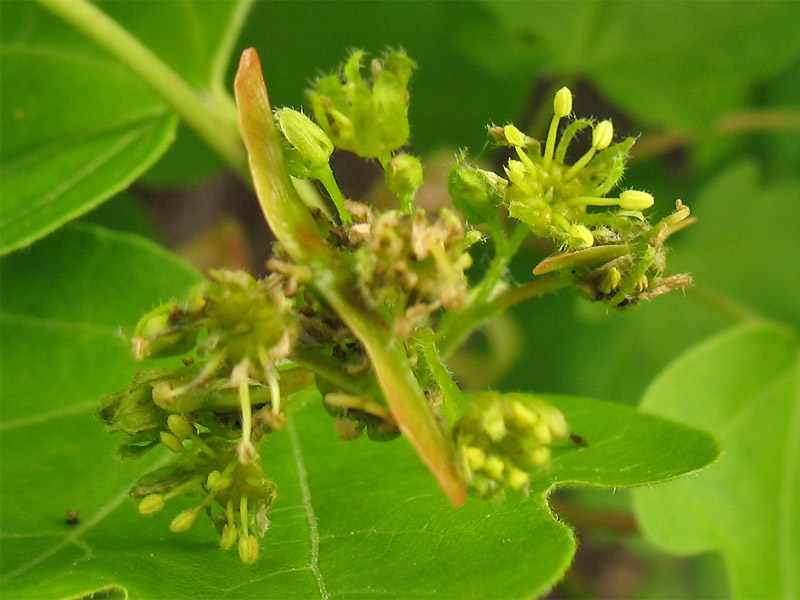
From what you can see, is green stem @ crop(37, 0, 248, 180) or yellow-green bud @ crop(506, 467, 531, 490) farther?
green stem @ crop(37, 0, 248, 180)

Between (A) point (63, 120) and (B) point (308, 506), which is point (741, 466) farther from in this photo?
(A) point (63, 120)

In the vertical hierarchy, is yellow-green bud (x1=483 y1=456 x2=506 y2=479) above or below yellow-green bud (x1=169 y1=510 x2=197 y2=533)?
below

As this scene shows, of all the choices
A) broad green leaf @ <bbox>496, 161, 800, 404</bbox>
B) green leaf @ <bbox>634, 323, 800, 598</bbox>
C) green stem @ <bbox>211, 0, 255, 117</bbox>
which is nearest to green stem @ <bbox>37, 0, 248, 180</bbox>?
green stem @ <bbox>211, 0, 255, 117</bbox>

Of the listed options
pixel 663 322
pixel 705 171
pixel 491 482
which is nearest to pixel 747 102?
pixel 705 171

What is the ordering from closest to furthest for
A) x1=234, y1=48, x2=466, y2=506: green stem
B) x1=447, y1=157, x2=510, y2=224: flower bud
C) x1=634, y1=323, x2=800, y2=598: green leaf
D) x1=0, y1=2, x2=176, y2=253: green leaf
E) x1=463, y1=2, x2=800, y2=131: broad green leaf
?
x1=234, y1=48, x2=466, y2=506: green stem < x1=447, y1=157, x2=510, y2=224: flower bud < x1=0, y1=2, x2=176, y2=253: green leaf < x1=634, y1=323, x2=800, y2=598: green leaf < x1=463, y1=2, x2=800, y2=131: broad green leaf

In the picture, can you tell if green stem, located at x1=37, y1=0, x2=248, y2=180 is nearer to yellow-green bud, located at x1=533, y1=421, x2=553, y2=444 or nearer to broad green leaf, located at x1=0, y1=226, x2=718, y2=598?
broad green leaf, located at x1=0, y1=226, x2=718, y2=598

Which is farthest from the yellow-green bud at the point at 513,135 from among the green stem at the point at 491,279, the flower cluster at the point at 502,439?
the flower cluster at the point at 502,439

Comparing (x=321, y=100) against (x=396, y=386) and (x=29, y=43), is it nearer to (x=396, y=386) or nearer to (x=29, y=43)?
(x=396, y=386)
